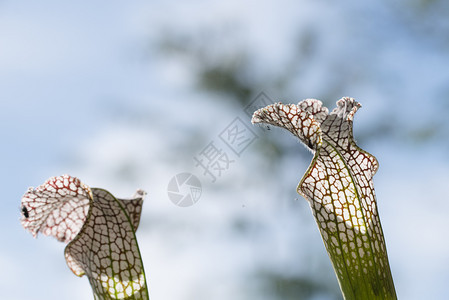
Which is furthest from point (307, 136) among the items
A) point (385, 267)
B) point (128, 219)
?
point (128, 219)

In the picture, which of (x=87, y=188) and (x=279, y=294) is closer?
(x=87, y=188)

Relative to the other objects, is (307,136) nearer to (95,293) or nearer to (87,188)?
(87,188)

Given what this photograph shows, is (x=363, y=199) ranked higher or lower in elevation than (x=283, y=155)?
lower
